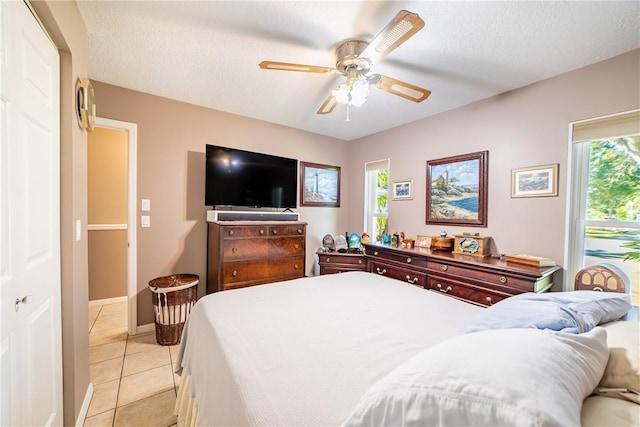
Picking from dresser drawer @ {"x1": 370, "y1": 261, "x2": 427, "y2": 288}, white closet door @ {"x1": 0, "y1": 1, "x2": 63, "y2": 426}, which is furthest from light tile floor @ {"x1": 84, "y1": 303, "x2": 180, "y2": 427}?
dresser drawer @ {"x1": 370, "y1": 261, "x2": 427, "y2": 288}

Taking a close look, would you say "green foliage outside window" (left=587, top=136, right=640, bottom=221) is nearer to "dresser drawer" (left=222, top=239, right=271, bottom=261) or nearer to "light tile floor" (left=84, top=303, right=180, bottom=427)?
"dresser drawer" (left=222, top=239, right=271, bottom=261)

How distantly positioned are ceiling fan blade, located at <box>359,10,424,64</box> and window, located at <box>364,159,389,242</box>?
7.55ft

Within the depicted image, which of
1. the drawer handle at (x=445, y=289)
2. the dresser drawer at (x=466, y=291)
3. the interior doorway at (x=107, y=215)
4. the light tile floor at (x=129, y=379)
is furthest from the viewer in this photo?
the interior doorway at (x=107, y=215)

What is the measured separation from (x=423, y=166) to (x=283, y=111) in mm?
1884

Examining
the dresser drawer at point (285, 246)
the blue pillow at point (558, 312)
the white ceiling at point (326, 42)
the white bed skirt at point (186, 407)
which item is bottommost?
the white bed skirt at point (186, 407)

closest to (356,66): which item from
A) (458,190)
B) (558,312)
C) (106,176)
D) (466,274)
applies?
(558,312)

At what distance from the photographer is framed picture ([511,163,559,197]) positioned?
2139 millimetres

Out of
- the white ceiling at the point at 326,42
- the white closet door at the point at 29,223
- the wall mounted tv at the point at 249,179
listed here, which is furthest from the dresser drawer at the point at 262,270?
the white ceiling at the point at 326,42

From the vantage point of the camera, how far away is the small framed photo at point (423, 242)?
2944 millimetres

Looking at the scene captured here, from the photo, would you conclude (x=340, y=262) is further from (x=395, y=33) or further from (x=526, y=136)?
(x=395, y=33)

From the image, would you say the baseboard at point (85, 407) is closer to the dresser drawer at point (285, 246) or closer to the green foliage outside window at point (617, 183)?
the dresser drawer at point (285, 246)

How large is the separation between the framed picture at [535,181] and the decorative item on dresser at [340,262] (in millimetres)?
1825

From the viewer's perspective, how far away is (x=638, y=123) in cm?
179

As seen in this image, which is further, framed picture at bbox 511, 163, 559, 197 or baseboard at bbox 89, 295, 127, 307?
baseboard at bbox 89, 295, 127, 307
